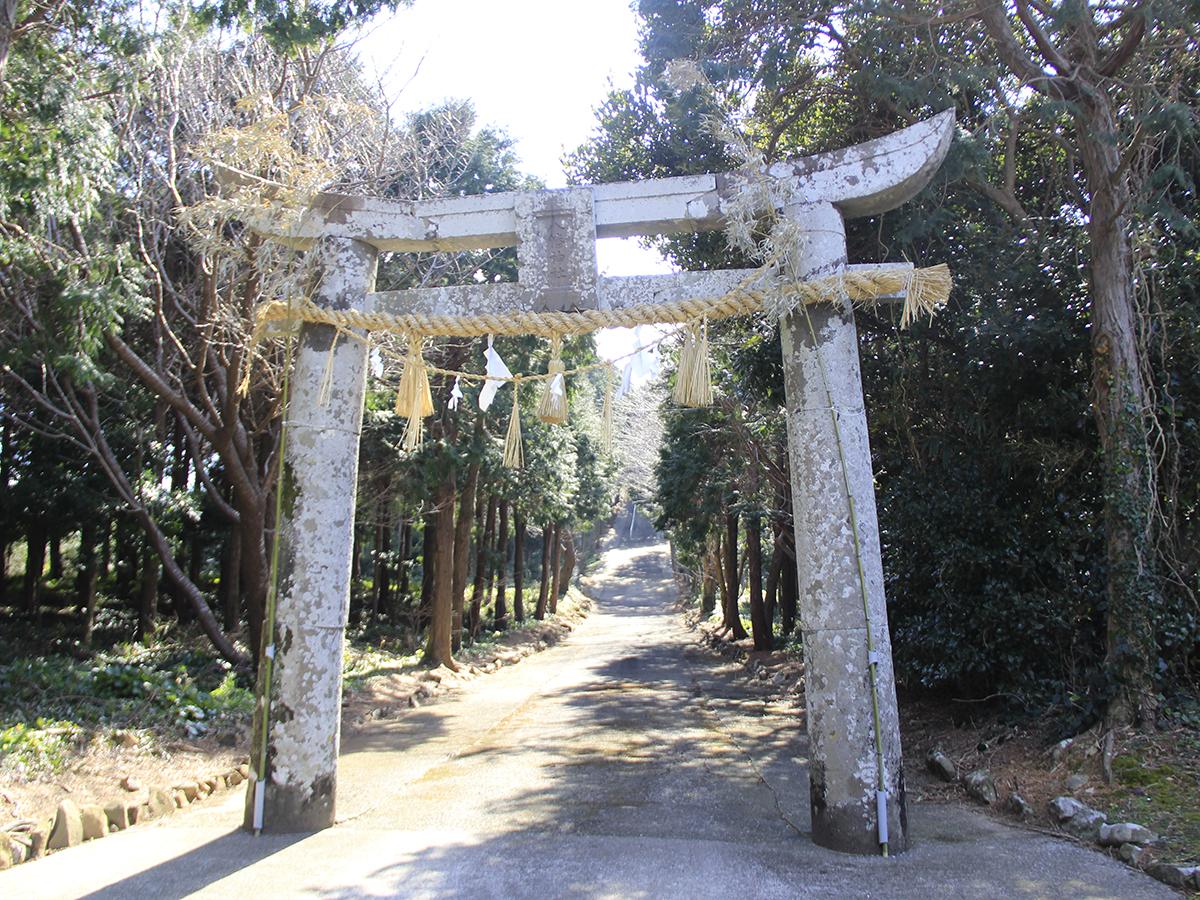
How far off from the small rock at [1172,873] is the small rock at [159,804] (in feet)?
19.1

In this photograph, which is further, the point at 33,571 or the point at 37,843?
the point at 33,571

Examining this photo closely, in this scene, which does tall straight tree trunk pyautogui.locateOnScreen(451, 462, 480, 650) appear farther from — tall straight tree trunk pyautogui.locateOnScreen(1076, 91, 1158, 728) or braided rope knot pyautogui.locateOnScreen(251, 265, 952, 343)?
tall straight tree trunk pyautogui.locateOnScreen(1076, 91, 1158, 728)

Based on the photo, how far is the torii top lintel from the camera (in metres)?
5.15

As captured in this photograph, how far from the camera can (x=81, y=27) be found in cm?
777

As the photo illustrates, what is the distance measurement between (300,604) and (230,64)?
7614mm

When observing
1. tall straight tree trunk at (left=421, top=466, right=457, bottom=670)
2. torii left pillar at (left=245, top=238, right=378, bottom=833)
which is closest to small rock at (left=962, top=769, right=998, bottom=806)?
torii left pillar at (left=245, top=238, right=378, bottom=833)

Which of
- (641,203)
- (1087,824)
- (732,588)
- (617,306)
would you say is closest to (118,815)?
A: (617,306)

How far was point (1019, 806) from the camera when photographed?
5.67 m

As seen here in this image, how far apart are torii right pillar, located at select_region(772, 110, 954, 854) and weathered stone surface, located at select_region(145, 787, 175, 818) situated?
4222 mm

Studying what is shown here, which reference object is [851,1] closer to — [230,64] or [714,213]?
[714,213]

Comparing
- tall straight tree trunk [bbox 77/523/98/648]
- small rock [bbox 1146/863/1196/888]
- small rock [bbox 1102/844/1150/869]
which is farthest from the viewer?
tall straight tree trunk [bbox 77/523/98/648]

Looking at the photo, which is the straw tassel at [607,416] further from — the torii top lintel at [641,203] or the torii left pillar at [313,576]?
the torii left pillar at [313,576]

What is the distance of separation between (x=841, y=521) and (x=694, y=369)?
4.05 ft

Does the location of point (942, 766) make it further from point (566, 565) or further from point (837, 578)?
point (566, 565)
